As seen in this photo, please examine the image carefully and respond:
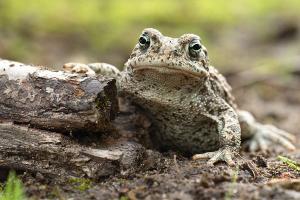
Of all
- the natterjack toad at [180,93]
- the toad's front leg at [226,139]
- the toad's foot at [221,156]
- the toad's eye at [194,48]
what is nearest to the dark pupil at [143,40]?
the natterjack toad at [180,93]

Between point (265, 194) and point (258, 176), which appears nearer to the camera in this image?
point (265, 194)

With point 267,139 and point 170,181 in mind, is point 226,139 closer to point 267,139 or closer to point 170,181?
point 170,181

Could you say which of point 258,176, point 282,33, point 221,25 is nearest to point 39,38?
point 221,25

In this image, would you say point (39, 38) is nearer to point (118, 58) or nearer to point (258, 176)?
point (118, 58)

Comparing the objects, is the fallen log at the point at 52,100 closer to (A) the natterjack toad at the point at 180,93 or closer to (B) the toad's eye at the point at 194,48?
(A) the natterjack toad at the point at 180,93

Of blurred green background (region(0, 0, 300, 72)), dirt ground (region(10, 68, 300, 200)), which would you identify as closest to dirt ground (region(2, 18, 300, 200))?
dirt ground (region(10, 68, 300, 200))

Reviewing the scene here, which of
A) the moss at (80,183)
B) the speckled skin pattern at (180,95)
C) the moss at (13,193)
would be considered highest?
the speckled skin pattern at (180,95)
